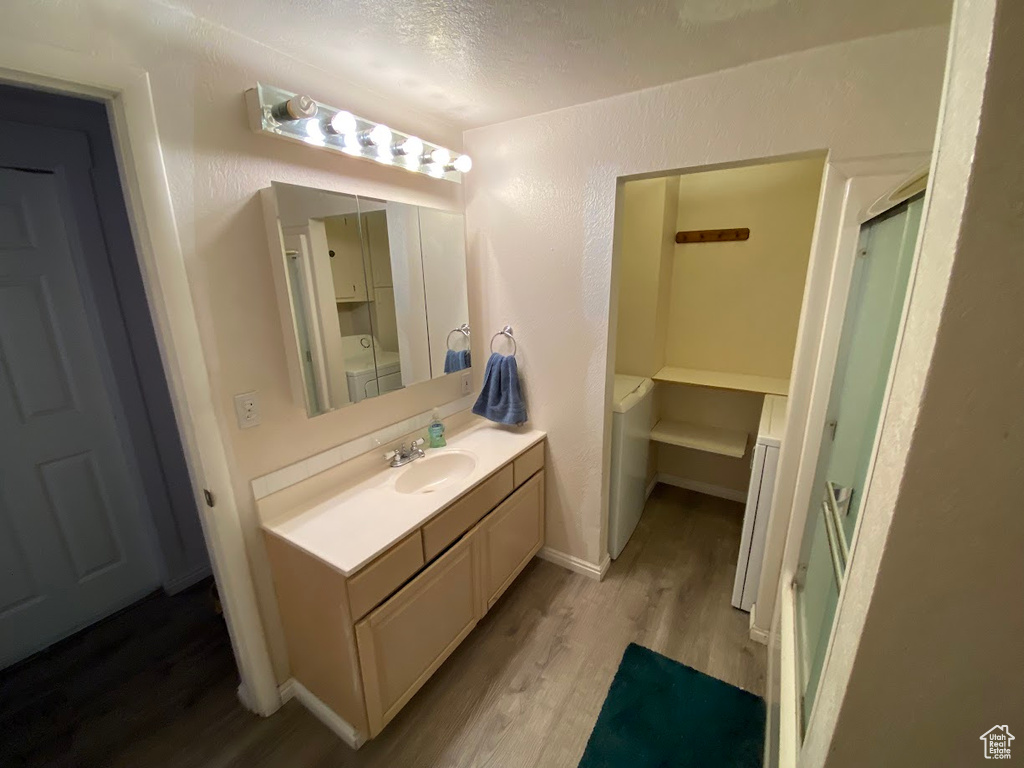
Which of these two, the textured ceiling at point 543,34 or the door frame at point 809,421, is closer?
the textured ceiling at point 543,34

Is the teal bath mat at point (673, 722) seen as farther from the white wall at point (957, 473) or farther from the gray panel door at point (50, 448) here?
the gray panel door at point (50, 448)

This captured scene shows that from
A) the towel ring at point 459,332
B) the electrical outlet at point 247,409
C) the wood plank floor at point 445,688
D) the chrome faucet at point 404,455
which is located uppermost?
the towel ring at point 459,332

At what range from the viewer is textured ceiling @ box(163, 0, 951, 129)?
1034mm

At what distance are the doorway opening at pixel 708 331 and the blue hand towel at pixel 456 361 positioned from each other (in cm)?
78

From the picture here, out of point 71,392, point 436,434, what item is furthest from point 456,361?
point 71,392

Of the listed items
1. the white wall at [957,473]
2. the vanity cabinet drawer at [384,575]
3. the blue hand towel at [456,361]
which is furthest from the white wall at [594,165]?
the white wall at [957,473]

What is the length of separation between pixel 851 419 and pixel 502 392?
1.38 meters

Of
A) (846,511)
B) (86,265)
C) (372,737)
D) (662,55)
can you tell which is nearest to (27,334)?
(86,265)

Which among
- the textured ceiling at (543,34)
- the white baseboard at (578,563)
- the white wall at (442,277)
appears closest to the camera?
the textured ceiling at (543,34)

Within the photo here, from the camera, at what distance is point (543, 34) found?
1.15 meters

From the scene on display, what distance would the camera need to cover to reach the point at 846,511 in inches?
41.4

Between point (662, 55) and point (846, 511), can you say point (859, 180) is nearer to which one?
point (662, 55)

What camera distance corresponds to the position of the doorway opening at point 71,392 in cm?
154

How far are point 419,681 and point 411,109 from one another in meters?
2.23
